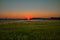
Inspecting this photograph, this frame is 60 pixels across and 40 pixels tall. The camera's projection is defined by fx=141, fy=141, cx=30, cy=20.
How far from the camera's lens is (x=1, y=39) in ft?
26.8

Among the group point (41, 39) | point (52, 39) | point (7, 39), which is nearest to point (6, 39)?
point (7, 39)

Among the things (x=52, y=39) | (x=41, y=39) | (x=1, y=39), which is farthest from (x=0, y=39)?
(x=52, y=39)

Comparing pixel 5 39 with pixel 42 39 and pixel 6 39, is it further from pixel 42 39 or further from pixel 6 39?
pixel 42 39

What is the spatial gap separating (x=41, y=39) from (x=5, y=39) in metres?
2.09

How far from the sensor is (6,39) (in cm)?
821

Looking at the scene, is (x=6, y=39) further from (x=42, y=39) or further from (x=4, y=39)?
(x=42, y=39)

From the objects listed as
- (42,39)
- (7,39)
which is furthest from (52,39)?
(7,39)

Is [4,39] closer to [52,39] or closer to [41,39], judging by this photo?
[41,39]

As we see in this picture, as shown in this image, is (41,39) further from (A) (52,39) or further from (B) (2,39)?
(B) (2,39)

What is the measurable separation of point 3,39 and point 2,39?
0.22 ft

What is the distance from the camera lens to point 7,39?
821 cm

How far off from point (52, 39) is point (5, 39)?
275cm

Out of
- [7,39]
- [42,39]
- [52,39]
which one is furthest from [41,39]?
[7,39]

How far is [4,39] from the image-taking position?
27.0ft
